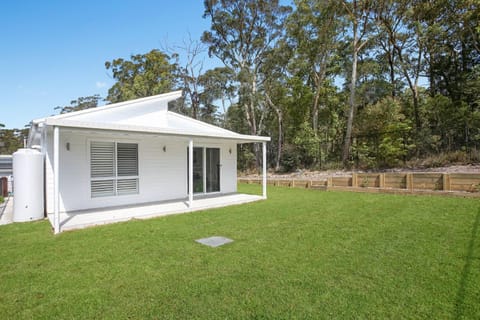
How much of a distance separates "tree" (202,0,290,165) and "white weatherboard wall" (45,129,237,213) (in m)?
10.8

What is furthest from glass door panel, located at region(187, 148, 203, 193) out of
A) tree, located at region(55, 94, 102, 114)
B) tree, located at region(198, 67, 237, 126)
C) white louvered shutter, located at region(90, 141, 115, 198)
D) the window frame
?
tree, located at region(55, 94, 102, 114)

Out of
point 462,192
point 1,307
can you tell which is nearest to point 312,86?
point 462,192

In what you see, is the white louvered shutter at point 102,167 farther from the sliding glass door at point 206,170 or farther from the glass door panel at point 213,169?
the glass door panel at point 213,169

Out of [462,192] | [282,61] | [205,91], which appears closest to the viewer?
[462,192]

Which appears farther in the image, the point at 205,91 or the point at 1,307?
the point at 205,91

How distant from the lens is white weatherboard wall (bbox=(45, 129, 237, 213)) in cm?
706

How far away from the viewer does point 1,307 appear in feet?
8.80

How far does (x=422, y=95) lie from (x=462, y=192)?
1219 centimetres

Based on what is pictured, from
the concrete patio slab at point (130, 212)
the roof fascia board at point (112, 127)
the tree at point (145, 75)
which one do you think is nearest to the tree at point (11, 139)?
the tree at point (145, 75)

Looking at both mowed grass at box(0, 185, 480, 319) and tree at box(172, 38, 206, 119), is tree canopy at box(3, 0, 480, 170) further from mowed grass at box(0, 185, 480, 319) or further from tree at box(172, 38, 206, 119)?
mowed grass at box(0, 185, 480, 319)

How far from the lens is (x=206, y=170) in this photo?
32.6ft

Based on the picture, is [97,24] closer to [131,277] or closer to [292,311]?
[131,277]

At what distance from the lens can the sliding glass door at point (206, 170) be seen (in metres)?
9.64

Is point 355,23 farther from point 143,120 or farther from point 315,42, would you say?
point 143,120
